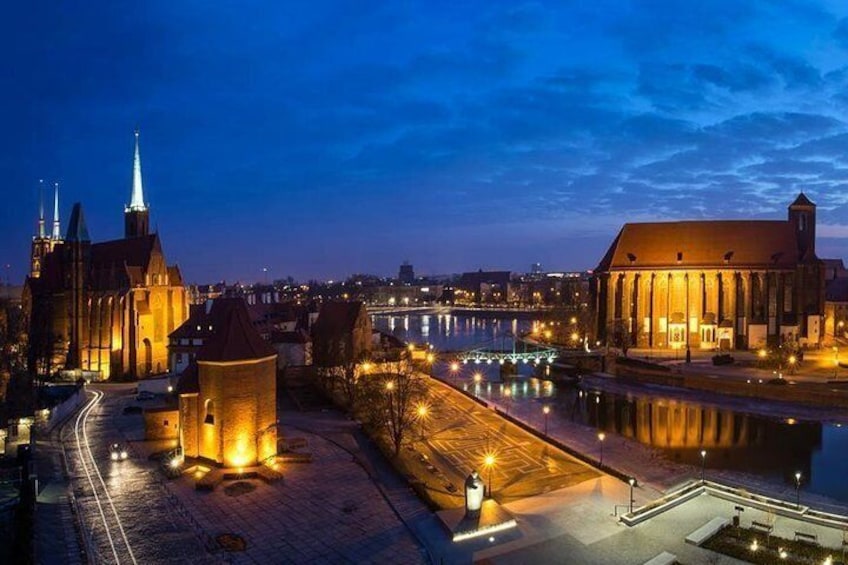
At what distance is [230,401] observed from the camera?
28.9 metres

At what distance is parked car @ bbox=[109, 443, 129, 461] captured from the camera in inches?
1157

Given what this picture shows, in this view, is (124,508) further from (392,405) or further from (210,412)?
(392,405)

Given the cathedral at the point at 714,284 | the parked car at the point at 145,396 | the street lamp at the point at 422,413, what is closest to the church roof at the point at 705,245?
the cathedral at the point at 714,284

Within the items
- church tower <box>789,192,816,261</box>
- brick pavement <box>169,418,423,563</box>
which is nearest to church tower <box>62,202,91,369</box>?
brick pavement <box>169,418,423,563</box>

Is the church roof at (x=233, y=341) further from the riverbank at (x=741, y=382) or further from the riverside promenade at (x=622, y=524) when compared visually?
the riverbank at (x=741, y=382)

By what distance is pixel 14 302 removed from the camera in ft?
401

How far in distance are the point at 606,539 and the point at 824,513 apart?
9358mm

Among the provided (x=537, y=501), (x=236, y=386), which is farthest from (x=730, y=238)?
(x=236, y=386)

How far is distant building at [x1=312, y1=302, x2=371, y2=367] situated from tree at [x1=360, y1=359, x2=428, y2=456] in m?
10.8

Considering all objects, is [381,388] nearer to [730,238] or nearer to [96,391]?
[96,391]

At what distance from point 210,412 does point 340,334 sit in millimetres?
27302

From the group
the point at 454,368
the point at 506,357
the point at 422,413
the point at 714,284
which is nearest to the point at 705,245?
the point at 714,284

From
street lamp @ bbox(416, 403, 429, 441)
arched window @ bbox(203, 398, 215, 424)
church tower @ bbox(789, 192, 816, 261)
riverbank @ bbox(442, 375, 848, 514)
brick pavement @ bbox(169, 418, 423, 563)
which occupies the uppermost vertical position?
church tower @ bbox(789, 192, 816, 261)

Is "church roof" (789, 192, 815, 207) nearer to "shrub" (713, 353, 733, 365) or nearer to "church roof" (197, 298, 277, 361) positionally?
"shrub" (713, 353, 733, 365)
